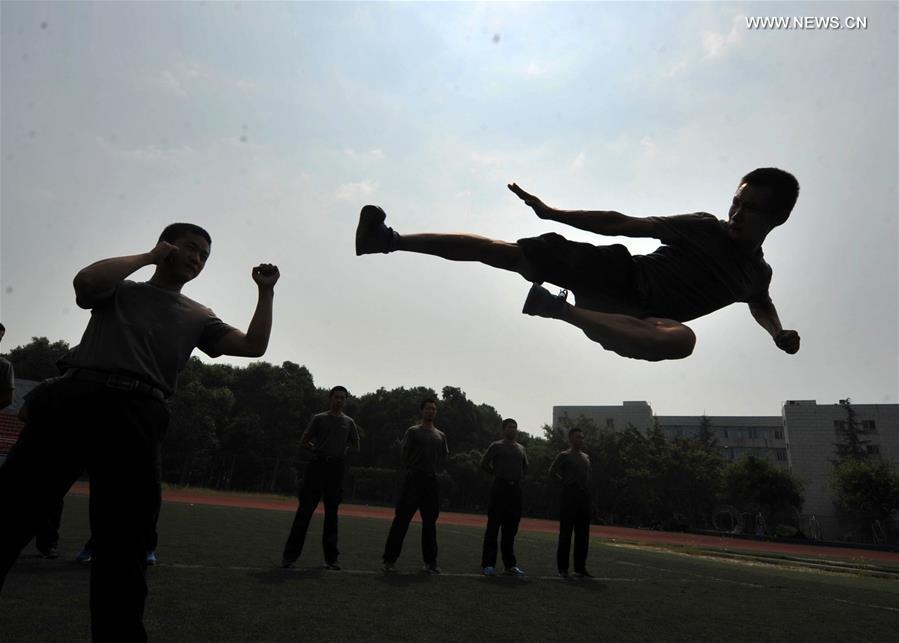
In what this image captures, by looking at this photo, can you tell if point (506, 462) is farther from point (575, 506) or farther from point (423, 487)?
point (423, 487)

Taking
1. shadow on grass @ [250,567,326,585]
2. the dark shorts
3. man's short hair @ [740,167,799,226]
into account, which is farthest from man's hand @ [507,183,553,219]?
shadow on grass @ [250,567,326,585]

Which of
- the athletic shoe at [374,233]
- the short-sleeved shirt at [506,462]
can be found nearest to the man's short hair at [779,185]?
the athletic shoe at [374,233]

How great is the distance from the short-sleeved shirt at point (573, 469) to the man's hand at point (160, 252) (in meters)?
7.66

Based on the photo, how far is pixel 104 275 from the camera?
8.41 feet

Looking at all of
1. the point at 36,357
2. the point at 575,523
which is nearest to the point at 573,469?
the point at 575,523

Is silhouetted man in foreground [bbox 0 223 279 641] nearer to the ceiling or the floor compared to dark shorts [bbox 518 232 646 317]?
nearer to the floor

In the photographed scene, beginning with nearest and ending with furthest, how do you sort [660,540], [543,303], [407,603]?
[543,303]
[407,603]
[660,540]

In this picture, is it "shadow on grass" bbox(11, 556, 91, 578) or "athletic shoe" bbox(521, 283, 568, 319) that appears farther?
"shadow on grass" bbox(11, 556, 91, 578)

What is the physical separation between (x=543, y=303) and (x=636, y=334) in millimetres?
531

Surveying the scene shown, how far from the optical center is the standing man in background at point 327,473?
7.44 metres

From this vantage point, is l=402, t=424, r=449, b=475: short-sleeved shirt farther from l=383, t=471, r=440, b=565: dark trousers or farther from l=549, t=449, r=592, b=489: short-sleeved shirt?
l=549, t=449, r=592, b=489: short-sleeved shirt

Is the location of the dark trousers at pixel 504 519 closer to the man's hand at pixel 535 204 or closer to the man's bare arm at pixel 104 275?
the man's hand at pixel 535 204

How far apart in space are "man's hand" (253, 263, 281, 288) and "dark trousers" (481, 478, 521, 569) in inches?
249

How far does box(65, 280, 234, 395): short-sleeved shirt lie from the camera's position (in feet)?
8.47
